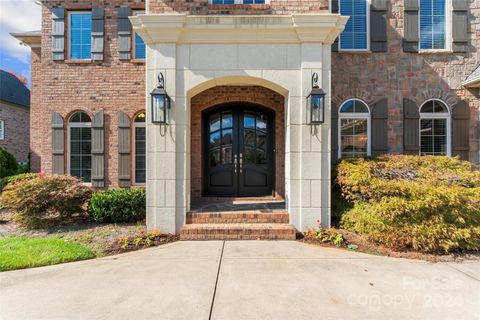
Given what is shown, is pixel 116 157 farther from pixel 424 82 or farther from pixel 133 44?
pixel 424 82

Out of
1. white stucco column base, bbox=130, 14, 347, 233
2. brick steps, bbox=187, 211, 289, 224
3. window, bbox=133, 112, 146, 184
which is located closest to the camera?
white stucco column base, bbox=130, 14, 347, 233

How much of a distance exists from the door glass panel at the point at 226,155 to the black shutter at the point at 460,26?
6.57 m

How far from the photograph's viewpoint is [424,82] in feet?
21.3

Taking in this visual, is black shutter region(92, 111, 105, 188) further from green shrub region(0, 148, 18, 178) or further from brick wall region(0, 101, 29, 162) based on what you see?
brick wall region(0, 101, 29, 162)

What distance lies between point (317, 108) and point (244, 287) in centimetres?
340

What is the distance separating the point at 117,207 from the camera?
532 centimetres

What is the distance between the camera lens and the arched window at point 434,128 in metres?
6.52

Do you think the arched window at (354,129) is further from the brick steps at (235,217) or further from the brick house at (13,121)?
the brick house at (13,121)

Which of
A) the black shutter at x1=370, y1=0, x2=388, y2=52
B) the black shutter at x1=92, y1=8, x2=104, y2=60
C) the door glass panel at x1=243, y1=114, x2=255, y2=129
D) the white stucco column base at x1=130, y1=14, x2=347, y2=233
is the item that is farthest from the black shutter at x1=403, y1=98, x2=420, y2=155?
the black shutter at x1=92, y1=8, x2=104, y2=60

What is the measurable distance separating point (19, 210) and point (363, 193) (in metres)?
7.09

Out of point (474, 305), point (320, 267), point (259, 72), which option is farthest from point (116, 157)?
point (474, 305)

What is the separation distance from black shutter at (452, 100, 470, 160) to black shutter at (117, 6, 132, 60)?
9059mm

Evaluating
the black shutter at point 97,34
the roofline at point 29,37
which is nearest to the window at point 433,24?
the black shutter at point 97,34

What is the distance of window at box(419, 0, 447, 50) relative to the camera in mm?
6586
